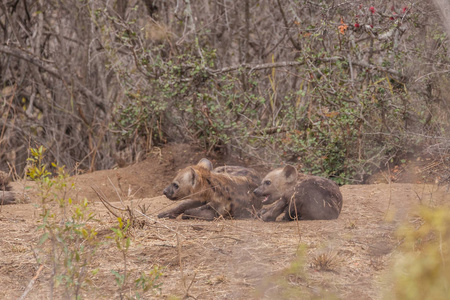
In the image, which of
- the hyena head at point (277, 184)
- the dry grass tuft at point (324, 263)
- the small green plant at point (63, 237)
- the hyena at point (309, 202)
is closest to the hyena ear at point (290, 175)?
the hyena head at point (277, 184)

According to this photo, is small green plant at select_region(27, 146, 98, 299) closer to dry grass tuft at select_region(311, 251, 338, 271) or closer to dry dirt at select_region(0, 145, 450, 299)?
dry dirt at select_region(0, 145, 450, 299)

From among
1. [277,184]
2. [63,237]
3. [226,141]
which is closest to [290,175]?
[277,184]

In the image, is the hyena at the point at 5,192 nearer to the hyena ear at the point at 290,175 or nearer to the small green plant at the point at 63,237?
the small green plant at the point at 63,237

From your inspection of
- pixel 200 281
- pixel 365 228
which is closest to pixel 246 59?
pixel 365 228

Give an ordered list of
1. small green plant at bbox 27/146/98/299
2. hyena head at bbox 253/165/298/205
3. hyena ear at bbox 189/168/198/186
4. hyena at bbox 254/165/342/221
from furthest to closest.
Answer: hyena head at bbox 253/165/298/205, hyena ear at bbox 189/168/198/186, hyena at bbox 254/165/342/221, small green plant at bbox 27/146/98/299

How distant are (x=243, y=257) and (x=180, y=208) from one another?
1683 millimetres

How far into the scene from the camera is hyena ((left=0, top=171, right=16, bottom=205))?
19.4ft

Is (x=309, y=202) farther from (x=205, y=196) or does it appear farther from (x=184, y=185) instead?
(x=184, y=185)

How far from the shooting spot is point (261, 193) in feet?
17.3

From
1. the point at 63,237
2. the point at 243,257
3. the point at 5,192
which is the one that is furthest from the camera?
the point at 5,192

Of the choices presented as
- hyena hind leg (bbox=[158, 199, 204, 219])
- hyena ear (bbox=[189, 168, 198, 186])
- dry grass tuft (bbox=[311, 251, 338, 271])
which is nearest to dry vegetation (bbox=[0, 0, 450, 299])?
dry grass tuft (bbox=[311, 251, 338, 271])

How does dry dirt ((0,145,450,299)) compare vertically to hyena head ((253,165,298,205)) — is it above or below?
above

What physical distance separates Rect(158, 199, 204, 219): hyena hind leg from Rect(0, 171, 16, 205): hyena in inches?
73.5

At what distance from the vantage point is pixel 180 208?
511cm
